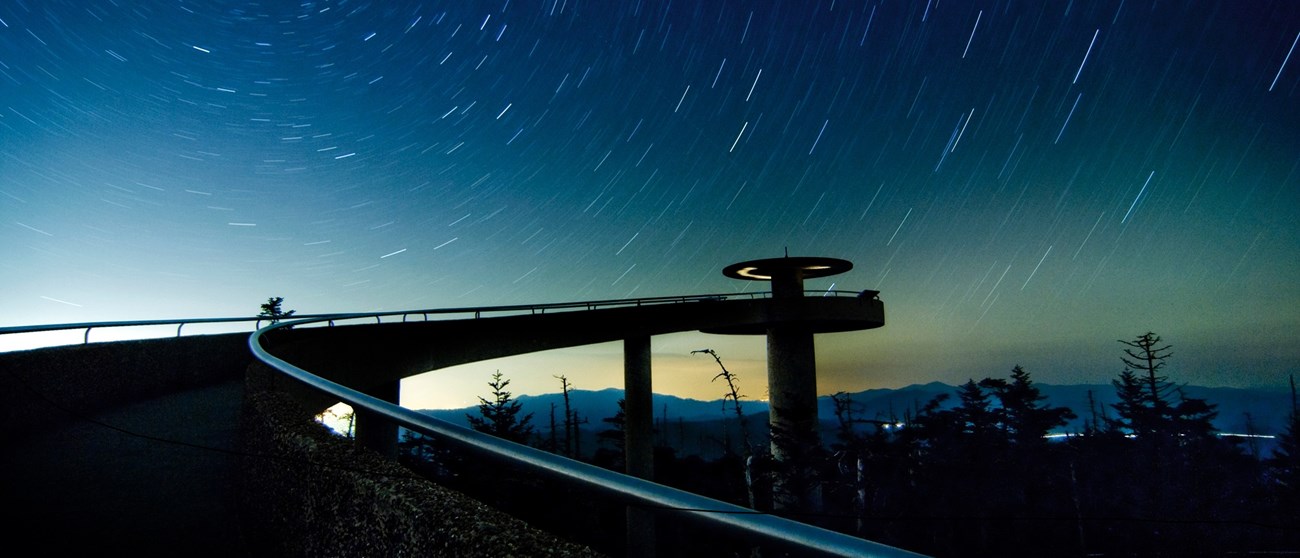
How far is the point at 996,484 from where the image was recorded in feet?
142

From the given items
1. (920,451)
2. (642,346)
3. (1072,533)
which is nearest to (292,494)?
(642,346)

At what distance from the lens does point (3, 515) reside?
4.57 metres

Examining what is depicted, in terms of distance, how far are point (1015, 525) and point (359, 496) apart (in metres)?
48.2

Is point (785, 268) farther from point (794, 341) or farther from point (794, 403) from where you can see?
point (794, 403)

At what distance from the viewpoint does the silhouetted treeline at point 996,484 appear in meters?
36.2

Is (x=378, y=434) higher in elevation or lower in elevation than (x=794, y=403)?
lower

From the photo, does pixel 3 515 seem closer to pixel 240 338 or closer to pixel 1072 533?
pixel 240 338

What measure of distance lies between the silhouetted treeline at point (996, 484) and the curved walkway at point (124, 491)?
23298 millimetres

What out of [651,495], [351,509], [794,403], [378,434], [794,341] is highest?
[794,341]

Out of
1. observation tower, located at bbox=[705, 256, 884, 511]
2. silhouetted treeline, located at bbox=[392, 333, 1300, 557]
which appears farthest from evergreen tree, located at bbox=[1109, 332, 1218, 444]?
observation tower, located at bbox=[705, 256, 884, 511]

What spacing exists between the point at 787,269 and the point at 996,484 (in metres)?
23.0

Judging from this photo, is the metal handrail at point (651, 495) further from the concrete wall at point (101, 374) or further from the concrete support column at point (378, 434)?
the concrete wall at point (101, 374)

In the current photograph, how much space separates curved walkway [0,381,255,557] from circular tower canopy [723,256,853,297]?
25941 millimetres

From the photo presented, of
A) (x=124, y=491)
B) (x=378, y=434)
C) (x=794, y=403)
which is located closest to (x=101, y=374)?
(x=124, y=491)
